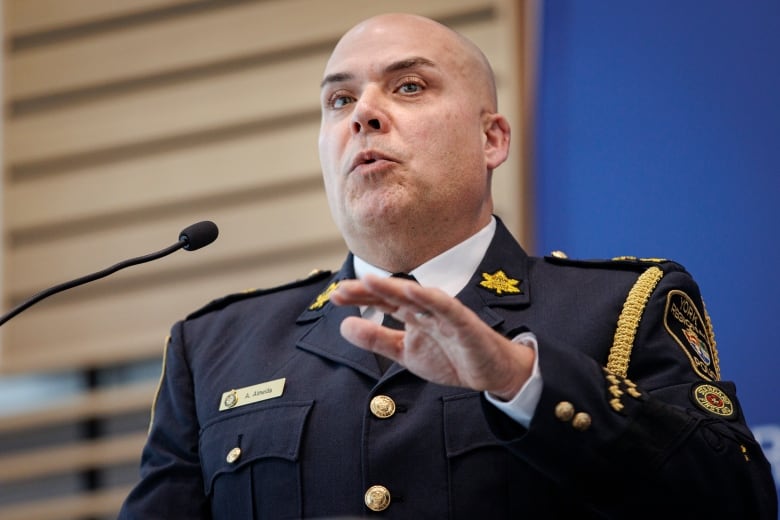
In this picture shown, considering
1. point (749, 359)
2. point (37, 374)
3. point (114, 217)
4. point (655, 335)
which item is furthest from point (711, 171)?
point (37, 374)

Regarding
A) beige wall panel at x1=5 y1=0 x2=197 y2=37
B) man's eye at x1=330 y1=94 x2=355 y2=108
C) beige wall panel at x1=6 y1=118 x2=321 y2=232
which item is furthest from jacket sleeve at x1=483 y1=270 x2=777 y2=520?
beige wall panel at x1=5 y1=0 x2=197 y2=37

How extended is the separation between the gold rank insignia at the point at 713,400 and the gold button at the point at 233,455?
0.82 metres

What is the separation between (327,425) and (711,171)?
1.26 m

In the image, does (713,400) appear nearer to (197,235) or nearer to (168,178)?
(197,235)

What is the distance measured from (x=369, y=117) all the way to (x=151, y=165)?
224 centimetres

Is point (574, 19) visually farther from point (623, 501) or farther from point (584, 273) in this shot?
point (623, 501)

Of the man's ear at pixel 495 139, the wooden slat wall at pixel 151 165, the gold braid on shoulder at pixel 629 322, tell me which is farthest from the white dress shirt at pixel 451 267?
the wooden slat wall at pixel 151 165

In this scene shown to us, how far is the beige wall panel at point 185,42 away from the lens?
4219mm

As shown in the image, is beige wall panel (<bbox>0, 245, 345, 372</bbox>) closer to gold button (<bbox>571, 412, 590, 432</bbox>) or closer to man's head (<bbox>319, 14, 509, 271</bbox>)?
man's head (<bbox>319, 14, 509, 271</bbox>)

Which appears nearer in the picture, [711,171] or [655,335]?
[655,335]

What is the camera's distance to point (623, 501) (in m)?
1.73

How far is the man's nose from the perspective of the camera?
226cm

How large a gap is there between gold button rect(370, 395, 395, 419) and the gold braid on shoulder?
15.2 inches

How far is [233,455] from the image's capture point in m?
2.10
